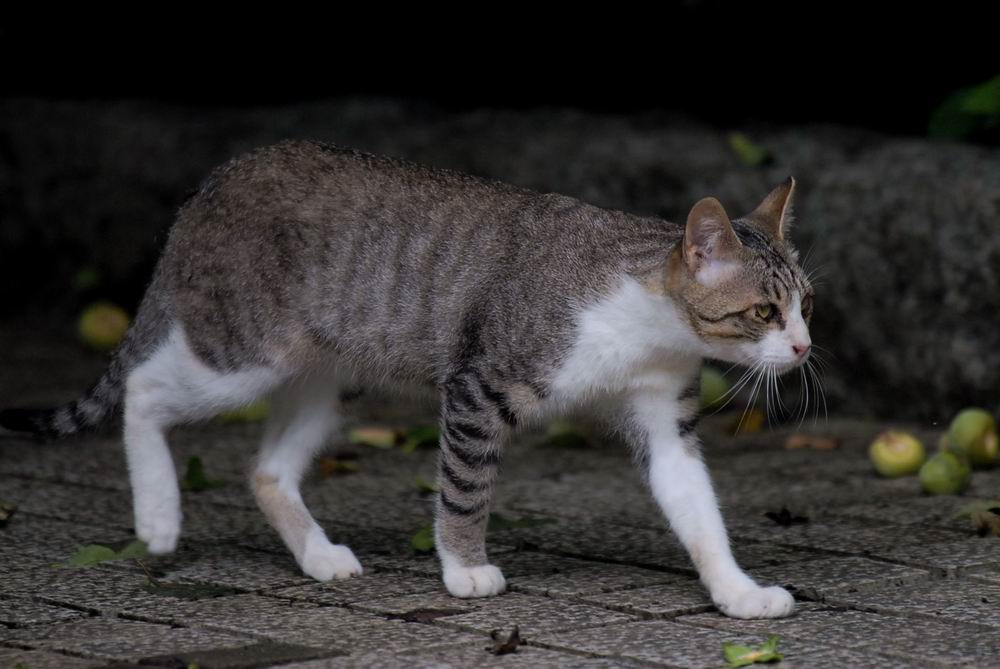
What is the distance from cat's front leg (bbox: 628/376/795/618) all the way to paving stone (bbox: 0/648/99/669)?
157 cm

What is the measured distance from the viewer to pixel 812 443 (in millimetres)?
6336

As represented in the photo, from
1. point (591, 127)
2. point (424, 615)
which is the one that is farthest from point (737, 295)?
point (591, 127)

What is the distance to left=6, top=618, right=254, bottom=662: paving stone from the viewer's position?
11.3ft

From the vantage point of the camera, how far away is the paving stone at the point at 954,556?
4219 mm

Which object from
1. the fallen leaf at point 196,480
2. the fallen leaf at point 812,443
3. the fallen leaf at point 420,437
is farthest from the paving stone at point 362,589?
the fallen leaf at point 812,443

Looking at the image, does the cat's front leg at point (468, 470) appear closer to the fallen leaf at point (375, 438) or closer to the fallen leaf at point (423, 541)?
the fallen leaf at point (423, 541)

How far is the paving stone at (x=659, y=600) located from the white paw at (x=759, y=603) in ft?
0.31

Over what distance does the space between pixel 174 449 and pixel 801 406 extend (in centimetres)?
270

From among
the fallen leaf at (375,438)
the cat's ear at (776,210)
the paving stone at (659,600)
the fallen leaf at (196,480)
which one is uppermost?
the cat's ear at (776,210)

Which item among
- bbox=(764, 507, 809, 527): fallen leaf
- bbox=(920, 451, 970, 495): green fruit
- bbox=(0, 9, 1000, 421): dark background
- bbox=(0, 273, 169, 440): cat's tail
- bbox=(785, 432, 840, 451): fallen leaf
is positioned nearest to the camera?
bbox=(0, 273, 169, 440): cat's tail

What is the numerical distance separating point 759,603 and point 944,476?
1.75 metres

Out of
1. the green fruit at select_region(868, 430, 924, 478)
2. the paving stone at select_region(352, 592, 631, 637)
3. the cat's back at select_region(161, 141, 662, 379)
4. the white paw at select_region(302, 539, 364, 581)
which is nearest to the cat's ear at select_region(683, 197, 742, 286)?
the cat's back at select_region(161, 141, 662, 379)

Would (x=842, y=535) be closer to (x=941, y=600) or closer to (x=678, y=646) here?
(x=941, y=600)

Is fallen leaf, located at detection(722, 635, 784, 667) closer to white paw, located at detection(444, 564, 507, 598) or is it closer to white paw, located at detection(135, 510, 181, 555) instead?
white paw, located at detection(444, 564, 507, 598)
